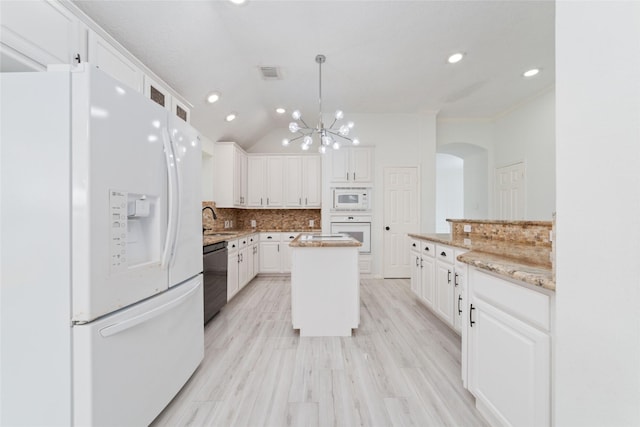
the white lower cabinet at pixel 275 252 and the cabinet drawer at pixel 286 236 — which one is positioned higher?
A: the cabinet drawer at pixel 286 236

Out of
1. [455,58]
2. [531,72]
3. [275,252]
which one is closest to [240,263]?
[275,252]

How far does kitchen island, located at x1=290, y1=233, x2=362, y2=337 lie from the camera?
2.45 metres

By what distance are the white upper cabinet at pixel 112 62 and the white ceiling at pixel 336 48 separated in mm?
283

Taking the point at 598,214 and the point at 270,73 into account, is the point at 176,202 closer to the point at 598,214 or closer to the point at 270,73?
the point at 598,214

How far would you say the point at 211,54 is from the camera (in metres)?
2.59

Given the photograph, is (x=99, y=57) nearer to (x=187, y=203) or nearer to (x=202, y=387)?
(x=187, y=203)

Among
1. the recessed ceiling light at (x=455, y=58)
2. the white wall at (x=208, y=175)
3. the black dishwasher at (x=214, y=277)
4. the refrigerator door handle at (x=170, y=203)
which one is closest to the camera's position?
the refrigerator door handle at (x=170, y=203)

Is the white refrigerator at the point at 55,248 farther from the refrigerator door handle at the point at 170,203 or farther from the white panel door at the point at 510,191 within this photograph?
the white panel door at the point at 510,191

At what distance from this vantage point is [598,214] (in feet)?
2.07

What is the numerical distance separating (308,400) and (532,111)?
5475mm

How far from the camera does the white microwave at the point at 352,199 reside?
458 cm

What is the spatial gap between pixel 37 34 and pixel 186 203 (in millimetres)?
1088

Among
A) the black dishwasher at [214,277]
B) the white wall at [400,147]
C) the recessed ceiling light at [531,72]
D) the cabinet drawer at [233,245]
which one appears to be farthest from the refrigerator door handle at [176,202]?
the recessed ceiling light at [531,72]

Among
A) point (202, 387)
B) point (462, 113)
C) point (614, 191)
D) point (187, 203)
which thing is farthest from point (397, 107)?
point (202, 387)
